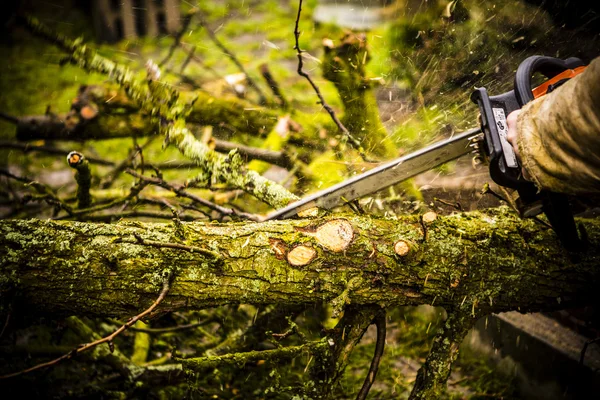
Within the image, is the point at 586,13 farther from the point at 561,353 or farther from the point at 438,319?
the point at 438,319

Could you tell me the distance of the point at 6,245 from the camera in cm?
117

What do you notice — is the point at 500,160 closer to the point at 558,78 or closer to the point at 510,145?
the point at 510,145

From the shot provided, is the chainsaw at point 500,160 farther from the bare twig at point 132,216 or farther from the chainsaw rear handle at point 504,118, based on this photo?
the bare twig at point 132,216

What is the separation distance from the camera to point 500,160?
1232 mm

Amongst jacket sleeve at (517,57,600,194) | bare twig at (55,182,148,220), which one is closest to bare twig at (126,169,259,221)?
bare twig at (55,182,148,220)

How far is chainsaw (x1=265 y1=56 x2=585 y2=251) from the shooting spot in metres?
1.23

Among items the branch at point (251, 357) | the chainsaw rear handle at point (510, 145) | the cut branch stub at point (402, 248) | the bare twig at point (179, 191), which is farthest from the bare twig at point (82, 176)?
the chainsaw rear handle at point (510, 145)

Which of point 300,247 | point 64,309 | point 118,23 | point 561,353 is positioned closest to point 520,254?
point 300,247

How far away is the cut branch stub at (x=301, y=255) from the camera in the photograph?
129 cm

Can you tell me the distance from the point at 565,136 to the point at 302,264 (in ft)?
2.96

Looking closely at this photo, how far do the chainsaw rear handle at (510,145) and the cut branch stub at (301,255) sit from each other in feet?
2.26

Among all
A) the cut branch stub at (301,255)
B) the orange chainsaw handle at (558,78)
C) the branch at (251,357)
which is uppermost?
the orange chainsaw handle at (558,78)

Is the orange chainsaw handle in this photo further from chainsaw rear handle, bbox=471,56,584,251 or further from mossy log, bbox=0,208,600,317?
mossy log, bbox=0,208,600,317

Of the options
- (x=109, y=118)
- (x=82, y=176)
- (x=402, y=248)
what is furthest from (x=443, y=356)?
(x=109, y=118)
